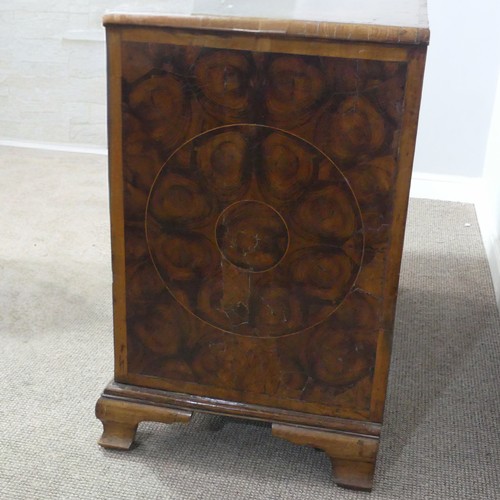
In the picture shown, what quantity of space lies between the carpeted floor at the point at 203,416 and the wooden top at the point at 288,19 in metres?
0.78

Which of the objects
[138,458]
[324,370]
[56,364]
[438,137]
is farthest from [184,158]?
[438,137]

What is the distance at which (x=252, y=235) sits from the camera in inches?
51.3

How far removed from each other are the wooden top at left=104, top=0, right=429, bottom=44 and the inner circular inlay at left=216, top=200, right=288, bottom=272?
0.29 meters

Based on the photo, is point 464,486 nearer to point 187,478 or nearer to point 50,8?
point 187,478

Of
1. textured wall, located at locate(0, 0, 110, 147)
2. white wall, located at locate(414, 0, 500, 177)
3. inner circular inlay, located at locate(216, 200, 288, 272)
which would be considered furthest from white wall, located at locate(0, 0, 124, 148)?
inner circular inlay, located at locate(216, 200, 288, 272)

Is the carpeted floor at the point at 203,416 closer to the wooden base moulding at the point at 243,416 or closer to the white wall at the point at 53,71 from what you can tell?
the wooden base moulding at the point at 243,416

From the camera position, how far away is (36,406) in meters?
1.59

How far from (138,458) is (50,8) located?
2320mm

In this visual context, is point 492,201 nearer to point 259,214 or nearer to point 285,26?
point 259,214

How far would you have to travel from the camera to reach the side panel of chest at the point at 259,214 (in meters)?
1.20

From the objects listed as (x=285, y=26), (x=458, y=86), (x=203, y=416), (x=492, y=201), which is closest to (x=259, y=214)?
(x=285, y=26)

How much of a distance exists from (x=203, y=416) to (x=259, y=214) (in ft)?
1.70

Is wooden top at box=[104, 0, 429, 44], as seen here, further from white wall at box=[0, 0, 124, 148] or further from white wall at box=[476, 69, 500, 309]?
white wall at box=[0, 0, 124, 148]

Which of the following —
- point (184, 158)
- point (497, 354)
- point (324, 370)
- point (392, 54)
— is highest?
point (392, 54)
